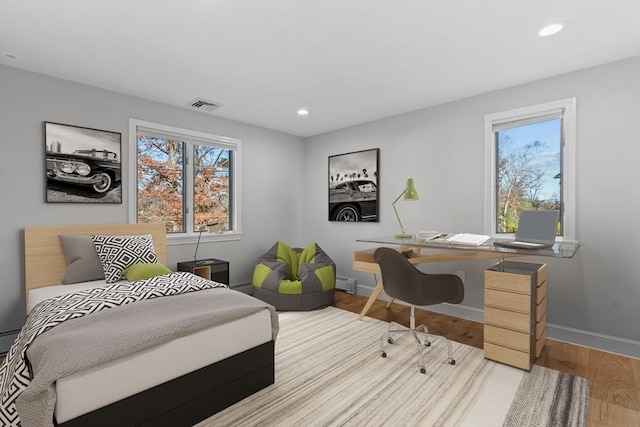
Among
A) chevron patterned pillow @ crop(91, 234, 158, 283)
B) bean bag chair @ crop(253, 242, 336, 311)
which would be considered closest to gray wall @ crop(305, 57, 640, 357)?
bean bag chair @ crop(253, 242, 336, 311)

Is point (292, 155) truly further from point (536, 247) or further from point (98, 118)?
point (536, 247)

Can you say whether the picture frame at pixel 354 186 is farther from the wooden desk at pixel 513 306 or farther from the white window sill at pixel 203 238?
the wooden desk at pixel 513 306

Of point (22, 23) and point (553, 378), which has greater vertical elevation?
point (22, 23)

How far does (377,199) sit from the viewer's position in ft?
14.2

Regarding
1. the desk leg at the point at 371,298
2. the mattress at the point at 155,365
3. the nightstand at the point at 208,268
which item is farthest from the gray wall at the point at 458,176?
the mattress at the point at 155,365

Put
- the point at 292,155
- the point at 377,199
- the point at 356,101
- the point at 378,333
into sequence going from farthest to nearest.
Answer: the point at 292,155, the point at 377,199, the point at 356,101, the point at 378,333

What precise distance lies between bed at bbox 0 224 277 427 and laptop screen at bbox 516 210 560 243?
220 centimetres

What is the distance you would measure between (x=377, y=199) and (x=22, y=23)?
12.4 feet

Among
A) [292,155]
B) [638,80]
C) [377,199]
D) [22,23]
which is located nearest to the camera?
[22,23]

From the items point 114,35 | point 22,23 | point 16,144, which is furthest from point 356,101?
point 16,144

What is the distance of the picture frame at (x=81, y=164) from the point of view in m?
2.93

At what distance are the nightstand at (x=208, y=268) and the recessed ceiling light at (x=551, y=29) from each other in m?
3.74

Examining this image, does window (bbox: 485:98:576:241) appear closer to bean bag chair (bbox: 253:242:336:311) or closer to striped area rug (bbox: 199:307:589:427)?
striped area rug (bbox: 199:307:589:427)

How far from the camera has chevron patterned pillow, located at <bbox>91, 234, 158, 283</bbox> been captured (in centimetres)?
277
